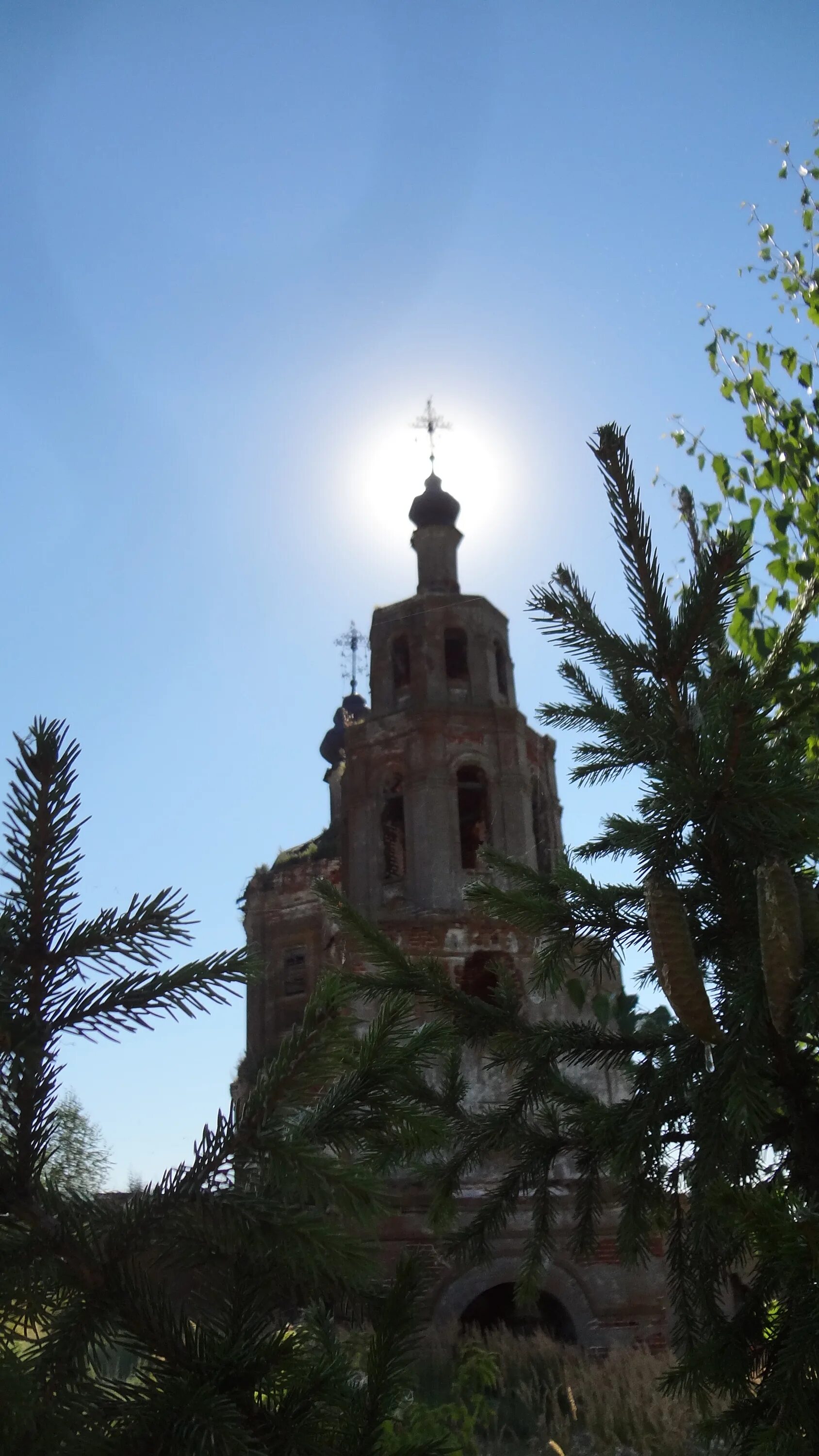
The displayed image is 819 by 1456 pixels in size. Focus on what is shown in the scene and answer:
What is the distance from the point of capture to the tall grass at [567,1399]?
9484mm

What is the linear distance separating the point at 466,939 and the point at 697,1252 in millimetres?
15487

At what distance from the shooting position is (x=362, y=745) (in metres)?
21.8

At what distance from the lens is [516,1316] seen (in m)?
17.2

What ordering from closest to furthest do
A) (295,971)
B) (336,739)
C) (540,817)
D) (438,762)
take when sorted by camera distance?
(438,762) → (540,817) → (295,971) → (336,739)

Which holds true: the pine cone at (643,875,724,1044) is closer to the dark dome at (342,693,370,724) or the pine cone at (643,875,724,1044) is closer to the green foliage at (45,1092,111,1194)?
the green foliage at (45,1092,111,1194)

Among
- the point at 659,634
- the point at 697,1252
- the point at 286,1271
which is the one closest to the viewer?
the point at 286,1271

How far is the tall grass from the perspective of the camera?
31.1 ft

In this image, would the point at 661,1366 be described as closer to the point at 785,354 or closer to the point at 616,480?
the point at 785,354

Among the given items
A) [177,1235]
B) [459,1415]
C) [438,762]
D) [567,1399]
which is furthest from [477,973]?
[177,1235]

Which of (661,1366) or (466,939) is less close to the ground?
(466,939)

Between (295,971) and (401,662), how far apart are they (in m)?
11.1

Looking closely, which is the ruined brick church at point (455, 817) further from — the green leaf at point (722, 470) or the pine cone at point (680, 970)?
the pine cone at point (680, 970)

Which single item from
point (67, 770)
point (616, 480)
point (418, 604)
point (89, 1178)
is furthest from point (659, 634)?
point (418, 604)

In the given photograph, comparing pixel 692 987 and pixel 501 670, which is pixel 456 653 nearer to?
pixel 501 670
